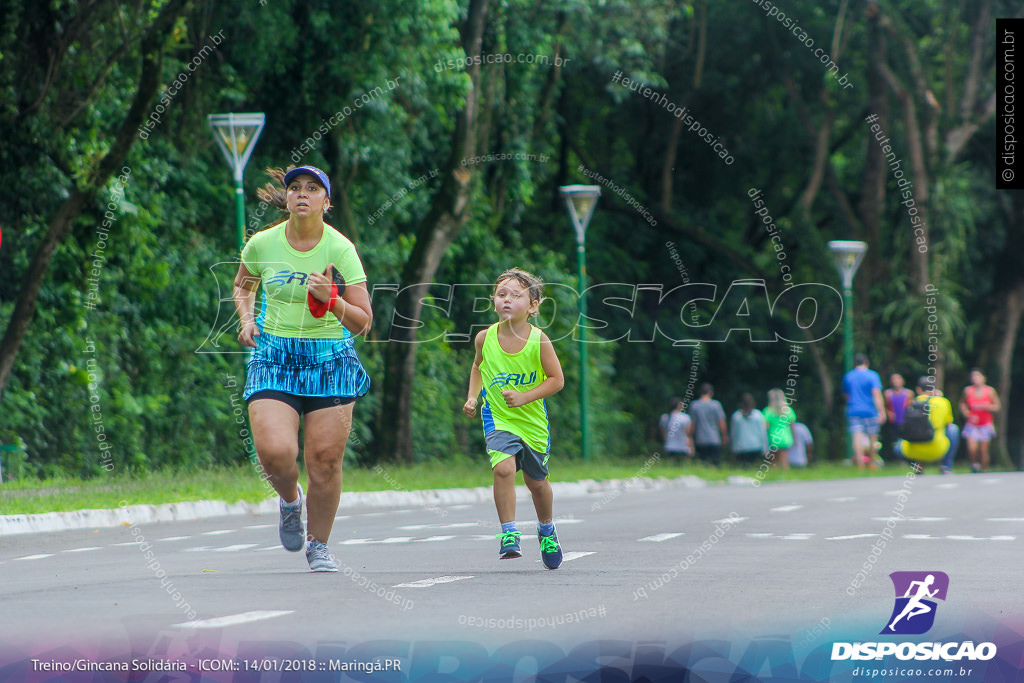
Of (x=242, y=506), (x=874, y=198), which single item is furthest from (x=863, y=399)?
(x=242, y=506)

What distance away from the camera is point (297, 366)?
7633mm

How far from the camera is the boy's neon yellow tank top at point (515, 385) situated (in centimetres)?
852

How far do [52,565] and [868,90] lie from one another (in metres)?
24.6

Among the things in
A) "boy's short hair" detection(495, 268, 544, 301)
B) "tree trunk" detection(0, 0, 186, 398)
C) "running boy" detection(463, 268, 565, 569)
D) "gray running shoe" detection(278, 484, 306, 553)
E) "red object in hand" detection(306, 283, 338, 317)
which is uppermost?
"tree trunk" detection(0, 0, 186, 398)

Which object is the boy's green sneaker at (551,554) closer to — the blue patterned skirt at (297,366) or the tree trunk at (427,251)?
the blue patterned skirt at (297,366)

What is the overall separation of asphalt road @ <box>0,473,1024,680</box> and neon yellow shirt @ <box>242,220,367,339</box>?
4.24 ft

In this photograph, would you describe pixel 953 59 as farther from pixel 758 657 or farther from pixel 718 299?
pixel 758 657

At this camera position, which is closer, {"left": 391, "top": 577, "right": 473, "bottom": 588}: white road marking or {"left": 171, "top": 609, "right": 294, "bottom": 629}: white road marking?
{"left": 171, "top": 609, "right": 294, "bottom": 629}: white road marking

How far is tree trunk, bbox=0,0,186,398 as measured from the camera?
1525 centimetres

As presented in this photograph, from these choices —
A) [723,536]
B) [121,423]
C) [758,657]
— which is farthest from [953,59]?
[758,657]

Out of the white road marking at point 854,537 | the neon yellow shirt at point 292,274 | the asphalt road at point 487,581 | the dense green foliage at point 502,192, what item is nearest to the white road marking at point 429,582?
the asphalt road at point 487,581

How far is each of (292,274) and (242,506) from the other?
7229mm

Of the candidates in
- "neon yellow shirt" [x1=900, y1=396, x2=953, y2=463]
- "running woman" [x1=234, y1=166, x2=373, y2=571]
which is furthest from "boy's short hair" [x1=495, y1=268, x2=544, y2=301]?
"neon yellow shirt" [x1=900, y1=396, x2=953, y2=463]

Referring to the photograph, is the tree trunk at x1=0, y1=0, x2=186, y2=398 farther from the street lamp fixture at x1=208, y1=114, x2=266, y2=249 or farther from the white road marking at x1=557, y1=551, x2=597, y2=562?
the white road marking at x1=557, y1=551, x2=597, y2=562
